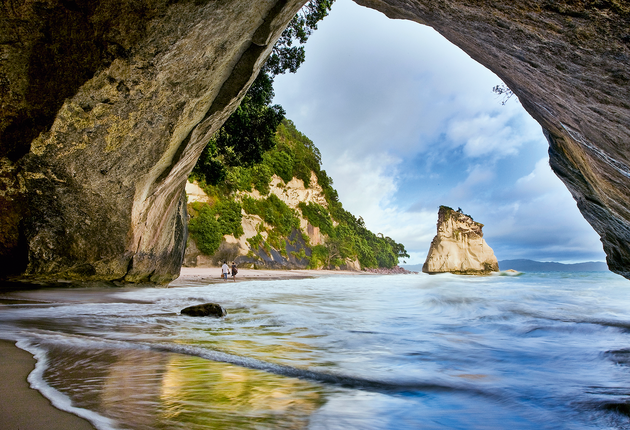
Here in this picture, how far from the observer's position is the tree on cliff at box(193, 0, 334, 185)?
11422 millimetres

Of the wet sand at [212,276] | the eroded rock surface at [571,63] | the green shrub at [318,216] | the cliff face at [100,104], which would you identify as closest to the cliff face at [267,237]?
the green shrub at [318,216]

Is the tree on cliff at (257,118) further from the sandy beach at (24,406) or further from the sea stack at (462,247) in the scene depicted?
the sea stack at (462,247)

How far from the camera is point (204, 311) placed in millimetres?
5543

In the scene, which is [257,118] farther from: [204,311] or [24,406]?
[24,406]

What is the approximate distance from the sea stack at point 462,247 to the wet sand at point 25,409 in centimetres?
4858

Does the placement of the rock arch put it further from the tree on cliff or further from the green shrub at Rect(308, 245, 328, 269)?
the green shrub at Rect(308, 245, 328, 269)

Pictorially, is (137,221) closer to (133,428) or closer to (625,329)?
(133,428)

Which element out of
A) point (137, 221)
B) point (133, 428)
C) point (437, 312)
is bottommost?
point (437, 312)

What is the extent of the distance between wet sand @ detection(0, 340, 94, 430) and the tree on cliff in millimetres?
9963

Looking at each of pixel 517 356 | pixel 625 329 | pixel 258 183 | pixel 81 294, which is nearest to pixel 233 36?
pixel 517 356

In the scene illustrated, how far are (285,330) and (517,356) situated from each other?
3.06 metres

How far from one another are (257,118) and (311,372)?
10769 millimetres

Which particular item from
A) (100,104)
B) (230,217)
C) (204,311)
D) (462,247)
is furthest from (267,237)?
(100,104)

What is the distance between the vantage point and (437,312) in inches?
316
